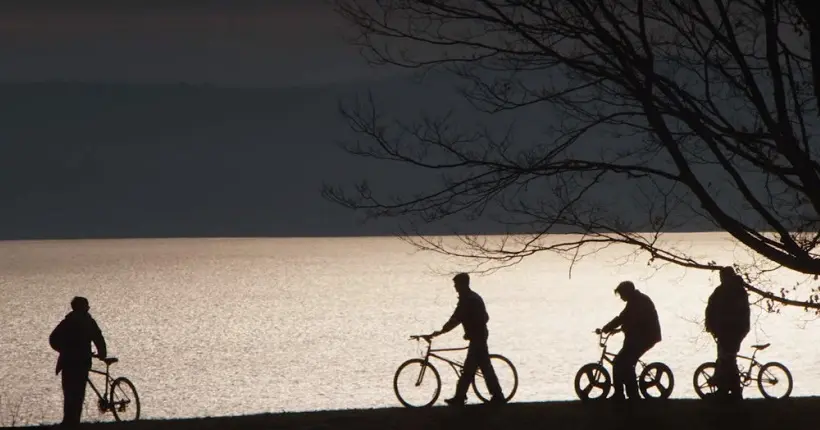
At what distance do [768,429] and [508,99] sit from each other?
4.14 metres

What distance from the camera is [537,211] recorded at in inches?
533

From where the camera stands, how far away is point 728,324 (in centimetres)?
1498

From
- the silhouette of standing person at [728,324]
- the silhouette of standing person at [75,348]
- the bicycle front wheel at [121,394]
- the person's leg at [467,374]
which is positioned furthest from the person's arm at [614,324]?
the bicycle front wheel at [121,394]

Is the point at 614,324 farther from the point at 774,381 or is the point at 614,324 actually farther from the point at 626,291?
the point at 774,381

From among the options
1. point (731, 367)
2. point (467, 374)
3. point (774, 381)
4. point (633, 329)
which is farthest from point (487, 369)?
point (774, 381)

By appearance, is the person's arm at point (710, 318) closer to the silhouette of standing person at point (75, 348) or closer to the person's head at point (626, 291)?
the person's head at point (626, 291)

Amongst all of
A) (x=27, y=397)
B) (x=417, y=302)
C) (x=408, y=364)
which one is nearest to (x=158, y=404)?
(x=27, y=397)

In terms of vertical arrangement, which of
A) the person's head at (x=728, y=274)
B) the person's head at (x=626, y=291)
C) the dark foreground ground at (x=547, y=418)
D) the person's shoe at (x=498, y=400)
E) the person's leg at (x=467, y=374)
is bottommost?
the dark foreground ground at (x=547, y=418)

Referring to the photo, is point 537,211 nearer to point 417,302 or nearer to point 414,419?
point 414,419

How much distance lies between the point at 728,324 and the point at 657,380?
4.77ft

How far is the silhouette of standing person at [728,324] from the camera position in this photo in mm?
14531

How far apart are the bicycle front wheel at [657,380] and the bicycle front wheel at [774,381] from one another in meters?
A: 2.39

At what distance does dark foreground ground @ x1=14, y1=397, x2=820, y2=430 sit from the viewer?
40.7 ft

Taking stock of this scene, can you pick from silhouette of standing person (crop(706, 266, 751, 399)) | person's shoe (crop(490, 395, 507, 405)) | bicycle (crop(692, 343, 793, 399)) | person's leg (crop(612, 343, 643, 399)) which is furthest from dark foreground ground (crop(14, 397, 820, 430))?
bicycle (crop(692, 343, 793, 399))
